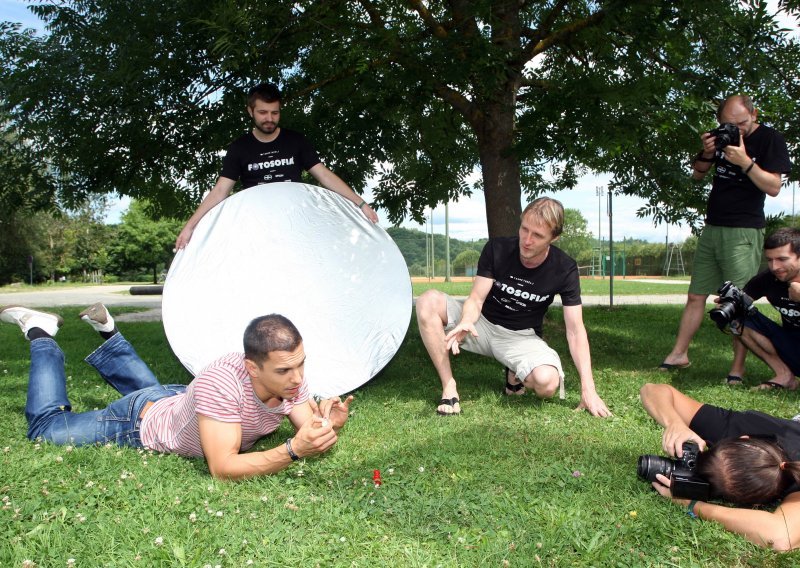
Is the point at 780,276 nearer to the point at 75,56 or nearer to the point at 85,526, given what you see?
the point at 85,526

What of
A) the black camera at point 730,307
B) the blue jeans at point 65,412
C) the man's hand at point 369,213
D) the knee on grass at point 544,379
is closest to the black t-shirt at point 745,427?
the knee on grass at point 544,379

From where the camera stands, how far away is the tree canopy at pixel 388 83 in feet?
18.3

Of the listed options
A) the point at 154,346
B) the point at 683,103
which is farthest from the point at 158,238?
the point at 683,103

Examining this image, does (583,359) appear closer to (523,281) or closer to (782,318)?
(523,281)

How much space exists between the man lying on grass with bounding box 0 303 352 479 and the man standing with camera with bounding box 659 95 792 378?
150 inches

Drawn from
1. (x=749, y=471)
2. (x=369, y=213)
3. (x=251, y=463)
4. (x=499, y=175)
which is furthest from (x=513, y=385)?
(x=499, y=175)

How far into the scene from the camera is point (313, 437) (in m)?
3.00

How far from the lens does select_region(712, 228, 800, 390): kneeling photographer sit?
4.55m

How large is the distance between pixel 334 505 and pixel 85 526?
1.07 m

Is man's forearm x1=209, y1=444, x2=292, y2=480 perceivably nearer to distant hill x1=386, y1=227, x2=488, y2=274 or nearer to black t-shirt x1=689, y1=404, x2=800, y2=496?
black t-shirt x1=689, y1=404, x2=800, y2=496

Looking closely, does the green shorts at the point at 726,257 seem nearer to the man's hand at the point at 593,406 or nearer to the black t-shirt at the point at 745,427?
the man's hand at the point at 593,406

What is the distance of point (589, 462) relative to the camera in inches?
136

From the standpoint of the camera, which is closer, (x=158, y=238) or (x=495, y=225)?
(x=495, y=225)

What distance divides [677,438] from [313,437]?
1793mm
